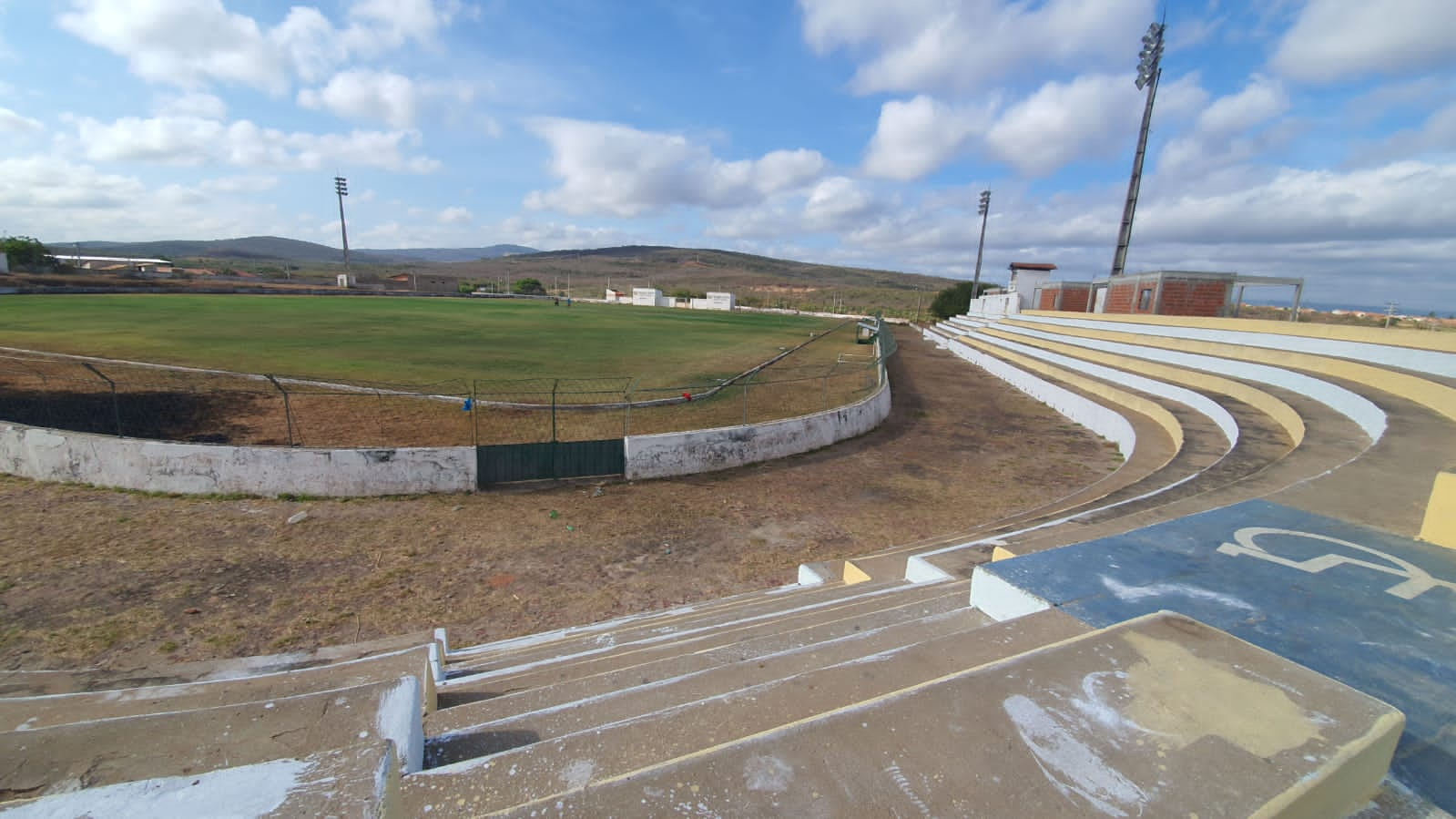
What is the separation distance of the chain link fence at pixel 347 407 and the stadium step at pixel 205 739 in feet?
30.5

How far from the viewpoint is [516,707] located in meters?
3.81

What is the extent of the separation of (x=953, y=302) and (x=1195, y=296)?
171 feet

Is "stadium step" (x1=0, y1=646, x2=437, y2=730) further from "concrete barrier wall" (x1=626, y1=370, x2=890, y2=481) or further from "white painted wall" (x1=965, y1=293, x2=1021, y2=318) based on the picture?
"white painted wall" (x1=965, y1=293, x2=1021, y2=318)

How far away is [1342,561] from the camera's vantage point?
501cm

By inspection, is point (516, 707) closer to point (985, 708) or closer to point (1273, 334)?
point (985, 708)

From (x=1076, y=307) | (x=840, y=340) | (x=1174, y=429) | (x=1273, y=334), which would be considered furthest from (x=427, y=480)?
(x=1076, y=307)

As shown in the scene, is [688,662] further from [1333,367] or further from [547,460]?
[1333,367]

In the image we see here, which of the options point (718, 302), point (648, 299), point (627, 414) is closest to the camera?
point (627, 414)

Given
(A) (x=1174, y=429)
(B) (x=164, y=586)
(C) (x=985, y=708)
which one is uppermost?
(C) (x=985, y=708)

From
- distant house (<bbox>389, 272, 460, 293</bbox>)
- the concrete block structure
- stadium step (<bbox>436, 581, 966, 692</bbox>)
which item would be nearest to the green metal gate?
stadium step (<bbox>436, 581, 966, 692</bbox>)

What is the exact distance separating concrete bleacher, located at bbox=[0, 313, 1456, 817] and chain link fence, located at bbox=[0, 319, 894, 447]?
322 inches

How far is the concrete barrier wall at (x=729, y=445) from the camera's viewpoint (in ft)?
42.8

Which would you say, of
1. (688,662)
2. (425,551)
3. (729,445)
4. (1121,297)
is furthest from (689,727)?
(1121,297)

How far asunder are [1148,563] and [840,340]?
4557 cm
